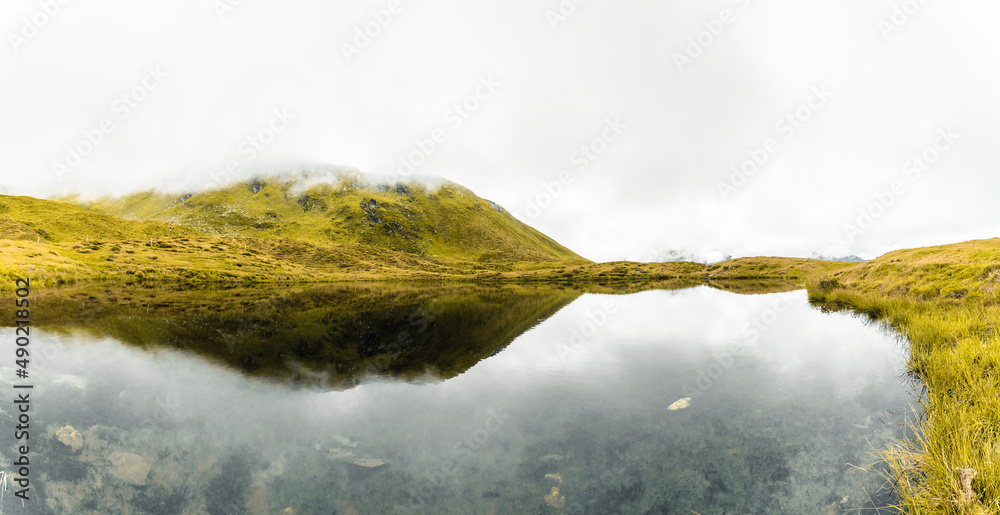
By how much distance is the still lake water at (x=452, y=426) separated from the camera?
7.34 metres

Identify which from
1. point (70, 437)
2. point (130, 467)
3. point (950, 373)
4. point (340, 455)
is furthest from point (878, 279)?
point (70, 437)

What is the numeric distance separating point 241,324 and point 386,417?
20.5m

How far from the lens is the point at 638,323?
29797 millimetres

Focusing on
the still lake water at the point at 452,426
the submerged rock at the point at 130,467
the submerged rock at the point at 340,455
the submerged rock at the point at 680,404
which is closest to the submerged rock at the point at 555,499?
the still lake water at the point at 452,426

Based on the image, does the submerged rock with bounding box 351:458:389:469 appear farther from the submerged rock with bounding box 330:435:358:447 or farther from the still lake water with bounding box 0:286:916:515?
the submerged rock with bounding box 330:435:358:447

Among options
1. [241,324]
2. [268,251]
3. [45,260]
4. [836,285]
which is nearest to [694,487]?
[241,324]

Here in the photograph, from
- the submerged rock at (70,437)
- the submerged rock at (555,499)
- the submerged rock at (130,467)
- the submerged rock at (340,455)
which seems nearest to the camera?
the submerged rock at (555,499)

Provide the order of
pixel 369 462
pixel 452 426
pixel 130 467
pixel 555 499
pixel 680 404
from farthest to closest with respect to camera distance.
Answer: pixel 680 404
pixel 452 426
pixel 369 462
pixel 130 467
pixel 555 499

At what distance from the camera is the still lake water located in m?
7.34

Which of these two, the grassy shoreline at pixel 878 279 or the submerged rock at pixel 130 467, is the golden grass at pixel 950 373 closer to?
the grassy shoreline at pixel 878 279

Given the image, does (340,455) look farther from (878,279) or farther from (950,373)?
(878,279)

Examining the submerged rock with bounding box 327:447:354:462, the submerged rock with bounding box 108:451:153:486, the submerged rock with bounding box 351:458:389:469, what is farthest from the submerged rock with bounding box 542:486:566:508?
the submerged rock with bounding box 108:451:153:486

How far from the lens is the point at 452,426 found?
10.6m

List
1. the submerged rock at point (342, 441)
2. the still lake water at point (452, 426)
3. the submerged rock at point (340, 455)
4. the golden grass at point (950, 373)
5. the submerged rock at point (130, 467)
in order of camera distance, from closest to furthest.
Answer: the golden grass at point (950, 373)
the still lake water at point (452, 426)
the submerged rock at point (130, 467)
the submerged rock at point (340, 455)
the submerged rock at point (342, 441)
